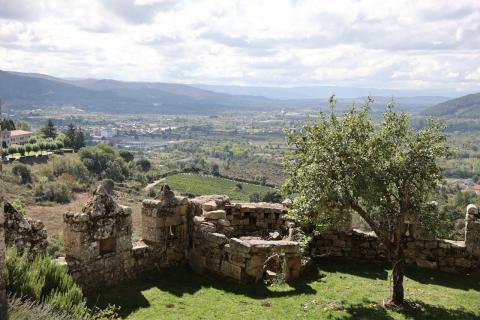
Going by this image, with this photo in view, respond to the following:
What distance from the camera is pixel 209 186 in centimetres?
11519

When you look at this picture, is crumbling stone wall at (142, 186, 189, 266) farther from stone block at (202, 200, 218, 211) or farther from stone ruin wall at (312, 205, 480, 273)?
stone ruin wall at (312, 205, 480, 273)

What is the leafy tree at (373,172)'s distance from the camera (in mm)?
14086

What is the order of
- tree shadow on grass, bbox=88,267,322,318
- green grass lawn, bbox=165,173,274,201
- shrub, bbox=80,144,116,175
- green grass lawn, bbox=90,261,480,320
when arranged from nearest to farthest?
1. green grass lawn, bbox=90,261,480,320
2. tree shadow on grass, bbox=88,267,322,318
3. green grass lawn, bbox=165,173,274,201
4. shrub, bbox=80,144,116,175

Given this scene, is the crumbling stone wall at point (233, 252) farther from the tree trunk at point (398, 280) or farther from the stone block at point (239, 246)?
the tree trunk at point (398, 280)

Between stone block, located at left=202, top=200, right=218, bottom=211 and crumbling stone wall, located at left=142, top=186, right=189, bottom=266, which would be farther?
stone block, located at left=202, top=200, right=218, bottom=211

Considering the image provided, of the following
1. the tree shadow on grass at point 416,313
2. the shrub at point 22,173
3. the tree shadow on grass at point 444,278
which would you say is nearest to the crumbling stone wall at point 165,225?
the tree shadow on grass at point 416,313

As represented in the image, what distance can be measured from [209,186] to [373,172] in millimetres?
101747

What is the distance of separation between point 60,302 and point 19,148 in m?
123

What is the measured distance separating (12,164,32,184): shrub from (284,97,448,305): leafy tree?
3919 inches

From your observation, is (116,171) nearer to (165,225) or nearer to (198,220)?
(198,220)

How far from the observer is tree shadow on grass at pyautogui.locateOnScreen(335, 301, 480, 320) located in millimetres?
13789

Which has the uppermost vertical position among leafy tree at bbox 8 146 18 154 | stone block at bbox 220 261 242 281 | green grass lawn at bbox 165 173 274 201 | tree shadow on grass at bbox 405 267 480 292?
stone block at bbox 220 261 242 281


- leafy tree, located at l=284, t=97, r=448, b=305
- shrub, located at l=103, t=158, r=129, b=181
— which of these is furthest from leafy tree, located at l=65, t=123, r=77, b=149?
leafy tree, located at l=284, t=97, r=448, b=305

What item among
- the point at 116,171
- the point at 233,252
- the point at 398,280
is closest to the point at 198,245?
the point at 233,252
